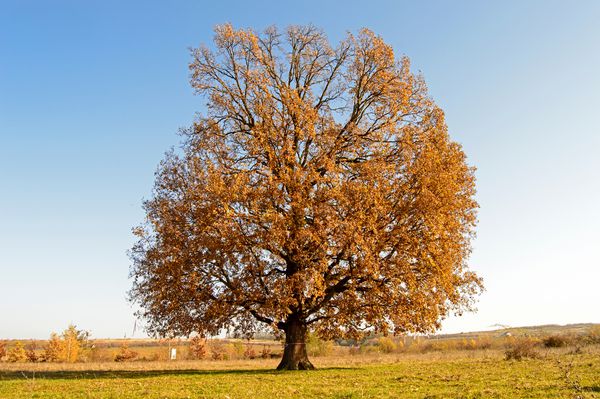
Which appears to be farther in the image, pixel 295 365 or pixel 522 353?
pixel 522 353

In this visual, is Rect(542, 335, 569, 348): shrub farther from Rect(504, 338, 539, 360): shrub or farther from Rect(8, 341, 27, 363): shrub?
Rect(8, 341, 27, 363): shrub

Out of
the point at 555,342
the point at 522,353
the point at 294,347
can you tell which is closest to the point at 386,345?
the point at 555,342

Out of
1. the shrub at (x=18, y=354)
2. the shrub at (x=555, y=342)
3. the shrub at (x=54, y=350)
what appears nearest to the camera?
the shrub at (x=555, y=342)

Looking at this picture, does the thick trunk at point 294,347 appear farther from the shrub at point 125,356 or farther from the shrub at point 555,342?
the shrub at point 125,356

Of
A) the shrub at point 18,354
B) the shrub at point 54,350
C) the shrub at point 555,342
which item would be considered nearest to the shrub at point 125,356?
the shrub at point 54,350

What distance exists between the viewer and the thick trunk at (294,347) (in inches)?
1155

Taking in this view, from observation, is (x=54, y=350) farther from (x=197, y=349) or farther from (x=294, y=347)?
(x=294, y=347)

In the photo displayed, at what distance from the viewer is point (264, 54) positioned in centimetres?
3259

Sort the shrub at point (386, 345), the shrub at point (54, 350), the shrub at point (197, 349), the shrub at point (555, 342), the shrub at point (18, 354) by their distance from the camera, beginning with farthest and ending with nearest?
the shrub at point (386, 345) → the shrub at point (197, 349) → the shrub at point (18, 354) → the shrub at point (54, 350) → the shrub at point (555, 342)

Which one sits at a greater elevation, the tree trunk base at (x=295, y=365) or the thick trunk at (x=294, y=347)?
the thick trunk at (x=294, y=347)

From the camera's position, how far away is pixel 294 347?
97.0 ft

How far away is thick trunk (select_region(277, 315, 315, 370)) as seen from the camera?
2934cm

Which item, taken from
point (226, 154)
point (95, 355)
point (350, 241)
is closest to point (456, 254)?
point (350, 241)

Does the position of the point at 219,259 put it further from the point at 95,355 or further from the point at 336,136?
the point at 95,355
